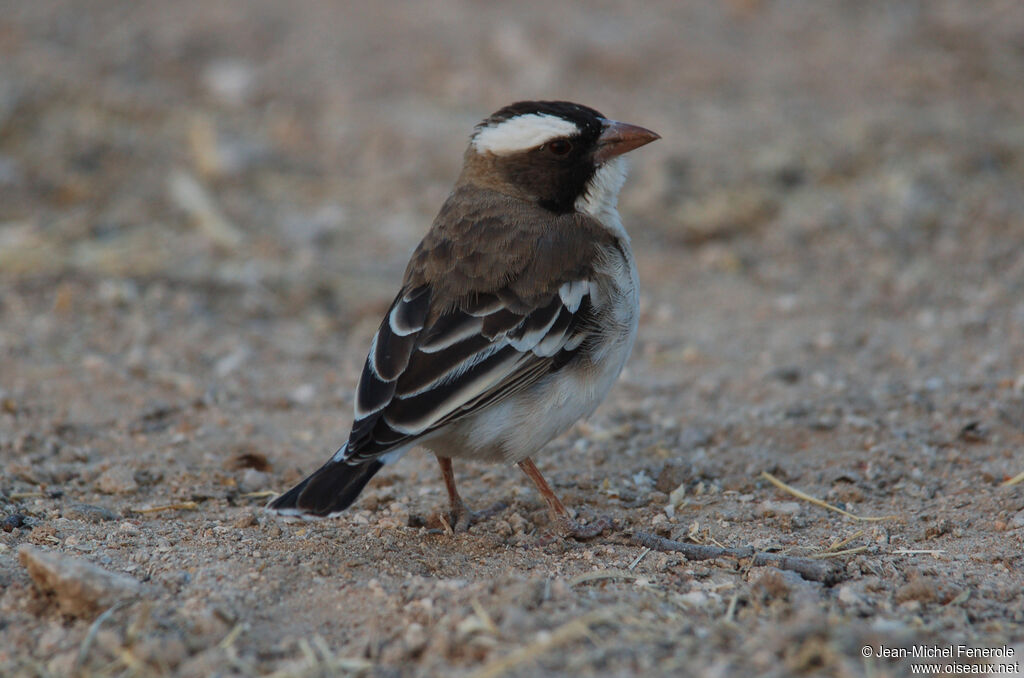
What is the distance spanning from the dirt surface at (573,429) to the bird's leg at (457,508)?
16 centimetres

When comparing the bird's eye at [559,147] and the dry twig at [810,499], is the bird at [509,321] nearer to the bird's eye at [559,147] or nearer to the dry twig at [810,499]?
the bird's eye at [559,147]

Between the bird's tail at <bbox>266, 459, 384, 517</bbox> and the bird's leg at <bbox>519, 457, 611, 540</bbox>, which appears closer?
the bird's tail at <bbox>266, 459, 384, 517</bbox>

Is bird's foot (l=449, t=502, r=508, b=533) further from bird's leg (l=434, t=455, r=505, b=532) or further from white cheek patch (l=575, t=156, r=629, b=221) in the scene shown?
white cheek patch (l=575, t=156, r=629, b=221)

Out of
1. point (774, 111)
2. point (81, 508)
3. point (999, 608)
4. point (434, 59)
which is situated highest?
point (434, 59)

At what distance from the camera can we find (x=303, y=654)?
396cm

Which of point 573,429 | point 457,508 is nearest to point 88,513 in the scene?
point 457,508

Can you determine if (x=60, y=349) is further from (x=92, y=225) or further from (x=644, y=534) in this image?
(x=644, y=534)

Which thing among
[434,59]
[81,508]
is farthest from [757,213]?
[81,508]

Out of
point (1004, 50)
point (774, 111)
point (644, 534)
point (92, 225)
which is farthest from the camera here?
point (1004, 50)

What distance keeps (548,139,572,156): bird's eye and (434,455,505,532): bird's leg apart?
70.1 inches

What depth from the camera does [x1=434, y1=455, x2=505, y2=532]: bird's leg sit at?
18.1ft

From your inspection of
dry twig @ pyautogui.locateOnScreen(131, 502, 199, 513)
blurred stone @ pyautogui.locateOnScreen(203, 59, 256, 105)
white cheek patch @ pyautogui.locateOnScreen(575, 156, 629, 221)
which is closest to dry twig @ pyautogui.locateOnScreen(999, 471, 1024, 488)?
white cheek patch @ pyautogui.locateOnScreen(575, 156, 629, 221)

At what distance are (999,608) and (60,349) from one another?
20.3 ft

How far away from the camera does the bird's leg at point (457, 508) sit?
5.53m
